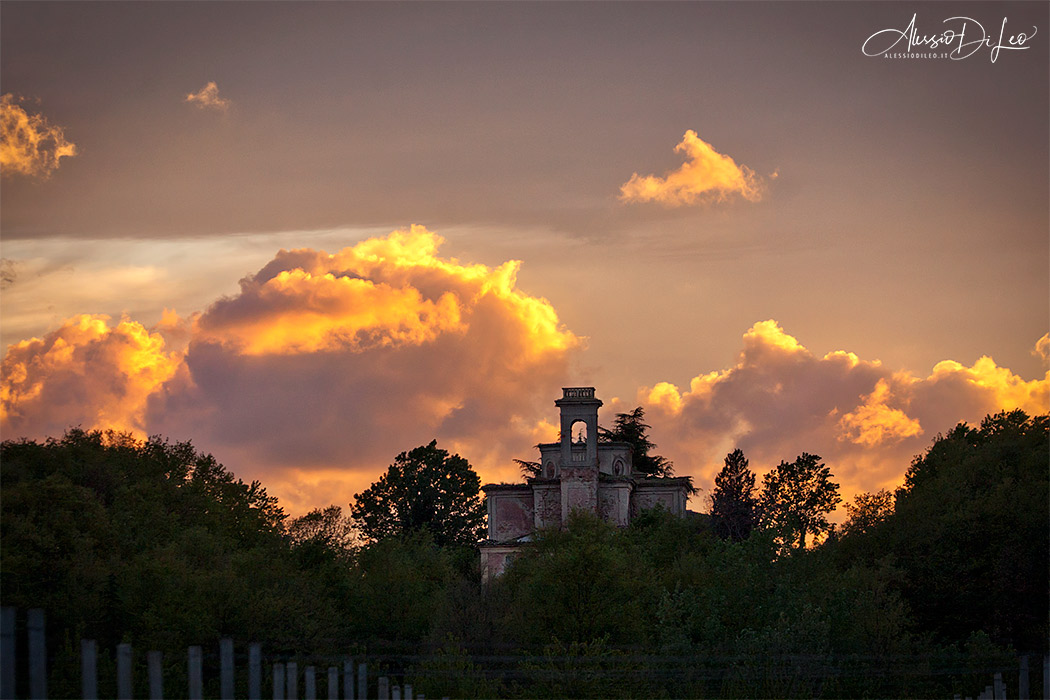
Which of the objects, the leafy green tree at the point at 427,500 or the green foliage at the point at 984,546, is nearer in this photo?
the green foliage at the point at 984,546

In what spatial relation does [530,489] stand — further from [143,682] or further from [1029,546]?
[143,682]

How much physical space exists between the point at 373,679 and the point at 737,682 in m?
13.5

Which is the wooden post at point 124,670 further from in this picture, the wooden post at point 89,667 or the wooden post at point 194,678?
the wooden post at point 194,678

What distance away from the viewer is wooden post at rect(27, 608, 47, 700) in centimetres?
1561

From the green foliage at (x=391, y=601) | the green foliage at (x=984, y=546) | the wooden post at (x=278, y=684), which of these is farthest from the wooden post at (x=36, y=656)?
the green foliage at (x=984, y=546)

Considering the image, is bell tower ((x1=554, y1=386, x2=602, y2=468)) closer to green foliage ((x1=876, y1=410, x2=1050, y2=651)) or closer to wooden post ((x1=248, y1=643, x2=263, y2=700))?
green foliage ((x1=876, y1=410, x2=1050, y2=651))

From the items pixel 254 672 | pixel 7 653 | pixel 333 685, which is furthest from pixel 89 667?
pixel 333 685

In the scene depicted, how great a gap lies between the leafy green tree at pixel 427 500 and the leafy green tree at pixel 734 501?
19.2 metres

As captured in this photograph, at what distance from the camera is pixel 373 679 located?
48.7 m

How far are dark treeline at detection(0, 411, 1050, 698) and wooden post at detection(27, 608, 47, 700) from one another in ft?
65.8

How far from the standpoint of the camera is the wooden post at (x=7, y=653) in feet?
49.4

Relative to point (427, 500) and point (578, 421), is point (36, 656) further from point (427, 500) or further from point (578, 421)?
point (427, 500)

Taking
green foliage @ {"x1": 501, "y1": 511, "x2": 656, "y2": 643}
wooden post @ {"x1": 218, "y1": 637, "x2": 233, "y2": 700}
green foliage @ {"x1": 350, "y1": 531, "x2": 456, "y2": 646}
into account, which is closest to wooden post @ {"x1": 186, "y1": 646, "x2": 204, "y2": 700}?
wooden post @ {"x1": 218, "y1": 637, "x2": 233, "y2": 700}

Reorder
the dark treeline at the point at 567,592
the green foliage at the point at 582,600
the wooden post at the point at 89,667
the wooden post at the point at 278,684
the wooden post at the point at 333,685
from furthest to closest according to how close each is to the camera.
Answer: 1. the green foliage at the point at 582,600
2. the dark treeline at the point at 567,592
3. the wooden post at the point at 333,685
4. the wooden post at the point at 278,684
5. the wooden post at the point at 89,667
